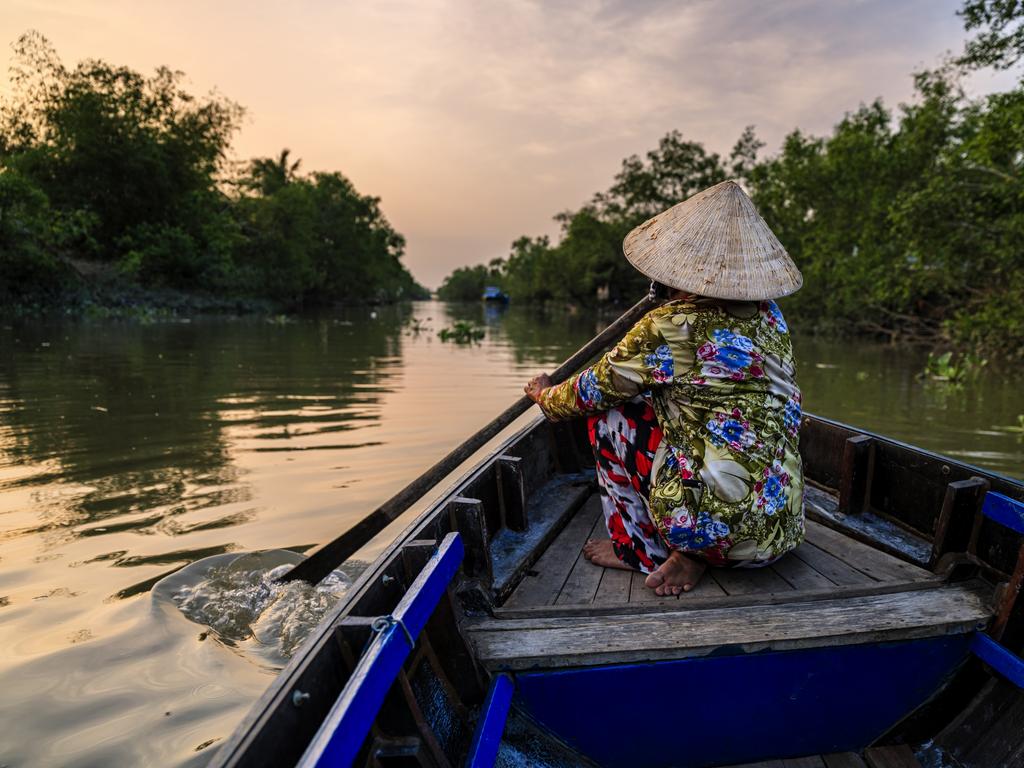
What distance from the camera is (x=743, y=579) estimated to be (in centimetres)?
201

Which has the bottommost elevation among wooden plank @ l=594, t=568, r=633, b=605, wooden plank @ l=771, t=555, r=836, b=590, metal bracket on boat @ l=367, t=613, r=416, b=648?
wooden plank @ l=594, t=568, r=633, b=605

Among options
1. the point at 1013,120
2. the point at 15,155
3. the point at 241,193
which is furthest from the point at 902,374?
the point at 241,193

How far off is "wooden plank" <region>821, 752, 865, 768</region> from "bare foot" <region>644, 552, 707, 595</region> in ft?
1.73

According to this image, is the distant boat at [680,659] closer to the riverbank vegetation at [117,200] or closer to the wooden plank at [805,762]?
the wooden plank at [805,762]

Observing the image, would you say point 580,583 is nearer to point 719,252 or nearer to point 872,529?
point 719,252

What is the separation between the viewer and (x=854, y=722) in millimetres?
1645

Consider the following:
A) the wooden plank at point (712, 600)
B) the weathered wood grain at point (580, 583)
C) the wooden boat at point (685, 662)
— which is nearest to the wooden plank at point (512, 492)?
the weathered wood grain at point (580, 583)

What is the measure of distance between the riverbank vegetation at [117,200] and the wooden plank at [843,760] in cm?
2047

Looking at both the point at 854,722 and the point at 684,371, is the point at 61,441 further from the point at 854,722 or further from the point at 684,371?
the point at 854,722

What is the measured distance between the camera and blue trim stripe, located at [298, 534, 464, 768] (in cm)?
91

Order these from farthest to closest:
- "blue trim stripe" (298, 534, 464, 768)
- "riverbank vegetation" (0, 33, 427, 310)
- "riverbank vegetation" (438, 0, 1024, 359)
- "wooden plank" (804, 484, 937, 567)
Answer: "riverbank vegetation" (0, 33, 427, 310) → "riverbank vegetation" (438, 0, 1024, 359) → "wooden plank" (804, 484, 937, 567) → "blue trim stripe" (298, 534, 464, 768)

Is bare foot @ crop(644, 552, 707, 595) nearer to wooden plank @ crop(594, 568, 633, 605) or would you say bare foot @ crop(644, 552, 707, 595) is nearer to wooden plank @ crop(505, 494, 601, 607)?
wooden plank @ crop(594, 568, 633, 605)

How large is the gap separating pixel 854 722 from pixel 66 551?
3465mm

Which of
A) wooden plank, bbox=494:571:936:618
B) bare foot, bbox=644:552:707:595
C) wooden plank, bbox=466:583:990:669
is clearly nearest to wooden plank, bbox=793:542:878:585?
wooden plank, bbox=494:571:936:618
